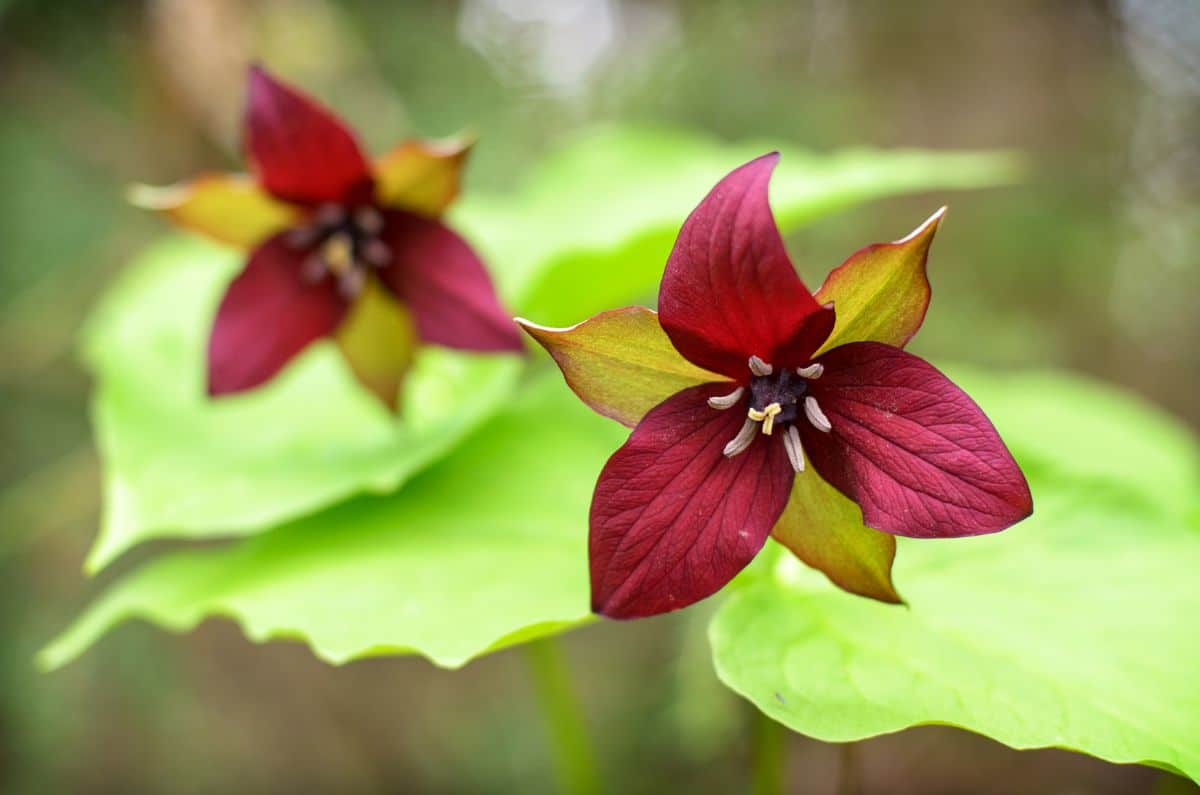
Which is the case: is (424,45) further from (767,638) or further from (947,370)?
(767,638)

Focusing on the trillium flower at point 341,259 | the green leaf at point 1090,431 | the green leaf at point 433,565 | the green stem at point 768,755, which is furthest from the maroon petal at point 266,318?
the green leaf at point 1090,431

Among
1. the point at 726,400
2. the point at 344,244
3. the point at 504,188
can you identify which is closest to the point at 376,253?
the point at 344,244

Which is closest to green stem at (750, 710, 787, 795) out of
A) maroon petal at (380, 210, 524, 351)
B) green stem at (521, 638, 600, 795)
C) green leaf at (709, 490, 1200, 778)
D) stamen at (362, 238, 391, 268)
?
green leaf at (709, 490, 1200, 778)

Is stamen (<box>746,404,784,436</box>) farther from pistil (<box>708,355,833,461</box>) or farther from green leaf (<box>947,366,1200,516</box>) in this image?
green leaf (<box>947,366,1200,516</box>)

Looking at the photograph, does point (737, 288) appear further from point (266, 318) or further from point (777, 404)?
point (266, 318)

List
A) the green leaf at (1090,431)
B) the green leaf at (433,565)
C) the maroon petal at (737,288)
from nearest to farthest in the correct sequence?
the maroon petal at (737,288)
the green leaf at (433,565)
the green leaf at (1090,431)

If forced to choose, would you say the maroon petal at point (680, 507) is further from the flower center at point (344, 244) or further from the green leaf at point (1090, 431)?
the green leaf at point (1090, 431)
